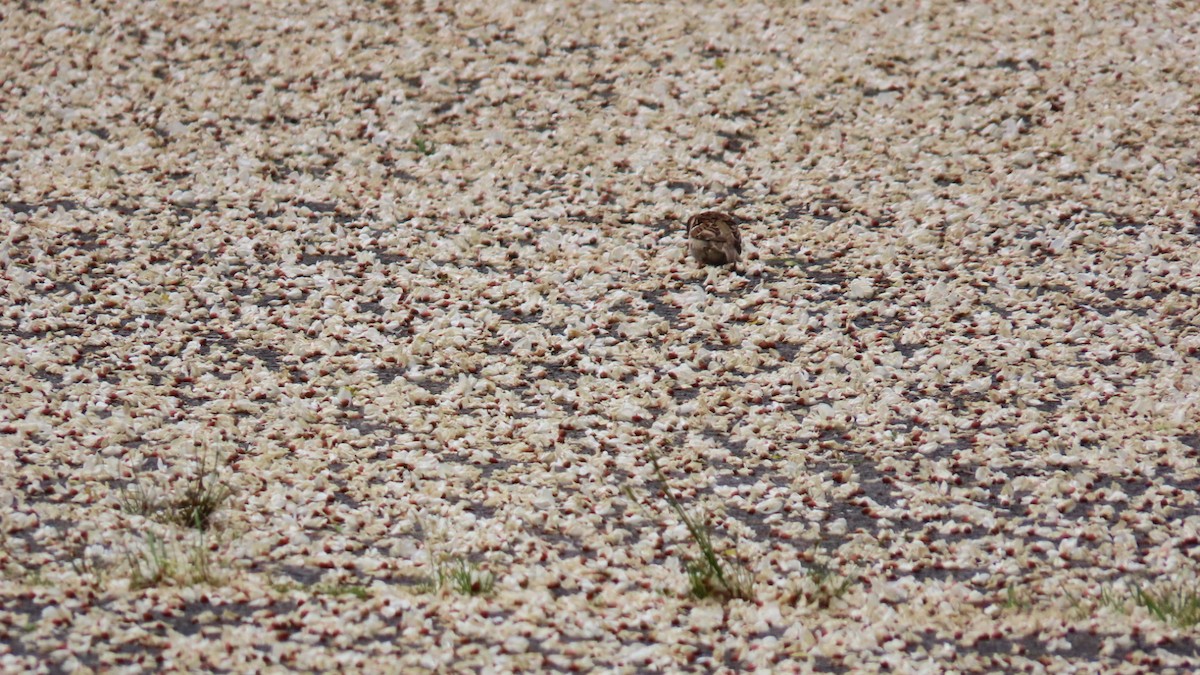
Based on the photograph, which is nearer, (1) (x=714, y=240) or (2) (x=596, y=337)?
(2) (x=596, y=337)

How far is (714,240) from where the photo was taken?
23.9ft

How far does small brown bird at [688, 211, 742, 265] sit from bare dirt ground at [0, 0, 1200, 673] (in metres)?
0.11

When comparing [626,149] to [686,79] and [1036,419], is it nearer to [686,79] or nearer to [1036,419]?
[686,79]

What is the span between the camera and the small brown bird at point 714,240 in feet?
23.9

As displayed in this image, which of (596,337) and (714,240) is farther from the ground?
(714,240)

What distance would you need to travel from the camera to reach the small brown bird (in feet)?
23.9

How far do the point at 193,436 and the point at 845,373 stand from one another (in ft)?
11.0

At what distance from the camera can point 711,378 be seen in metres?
6.27

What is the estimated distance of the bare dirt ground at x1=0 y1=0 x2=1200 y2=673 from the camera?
4.45 m

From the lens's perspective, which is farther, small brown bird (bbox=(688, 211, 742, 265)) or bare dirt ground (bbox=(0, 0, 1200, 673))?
small brown bird (bbox=(688, 211, 742, 265))

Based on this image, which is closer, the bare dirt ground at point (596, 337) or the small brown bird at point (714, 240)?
the bare dirt ground at point (596, 337)

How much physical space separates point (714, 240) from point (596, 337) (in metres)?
1.12

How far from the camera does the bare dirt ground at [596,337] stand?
4453 mm

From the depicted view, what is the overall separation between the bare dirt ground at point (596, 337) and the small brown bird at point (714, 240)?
107mm
